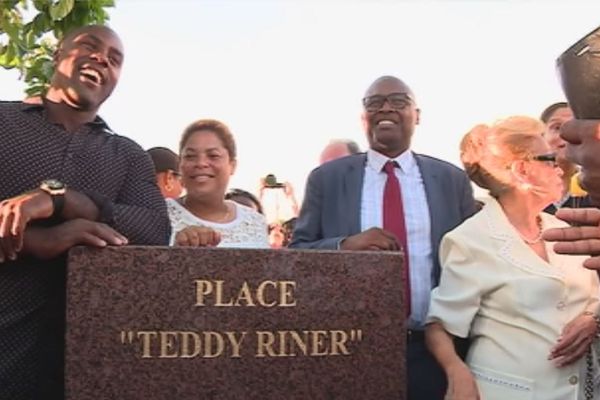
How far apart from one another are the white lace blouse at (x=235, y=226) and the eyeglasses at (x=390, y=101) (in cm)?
77

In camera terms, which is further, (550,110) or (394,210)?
(550,110)

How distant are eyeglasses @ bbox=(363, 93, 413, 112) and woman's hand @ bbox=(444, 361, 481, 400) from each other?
4.18 feet

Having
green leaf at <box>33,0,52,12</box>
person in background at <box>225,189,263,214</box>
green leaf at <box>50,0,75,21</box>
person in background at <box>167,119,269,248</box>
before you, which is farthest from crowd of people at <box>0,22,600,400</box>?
person in background at <box>225,189,263,214</box>

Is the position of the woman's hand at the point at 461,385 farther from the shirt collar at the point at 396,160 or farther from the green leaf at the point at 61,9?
the green leaf at the point at 61,9

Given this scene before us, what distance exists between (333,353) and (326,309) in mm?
144

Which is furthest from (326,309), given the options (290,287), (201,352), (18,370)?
(18,370)

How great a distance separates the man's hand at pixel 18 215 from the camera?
2.50m

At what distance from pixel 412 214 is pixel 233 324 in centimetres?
112

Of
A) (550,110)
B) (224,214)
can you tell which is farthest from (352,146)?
(224,214)

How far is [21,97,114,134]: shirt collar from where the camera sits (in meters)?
2.94

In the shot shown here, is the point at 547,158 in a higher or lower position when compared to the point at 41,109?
lower

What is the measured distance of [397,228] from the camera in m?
3.55

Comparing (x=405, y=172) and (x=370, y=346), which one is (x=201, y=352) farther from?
(x=405, y=172)

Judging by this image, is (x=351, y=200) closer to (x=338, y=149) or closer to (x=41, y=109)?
(x=41, y=109)
